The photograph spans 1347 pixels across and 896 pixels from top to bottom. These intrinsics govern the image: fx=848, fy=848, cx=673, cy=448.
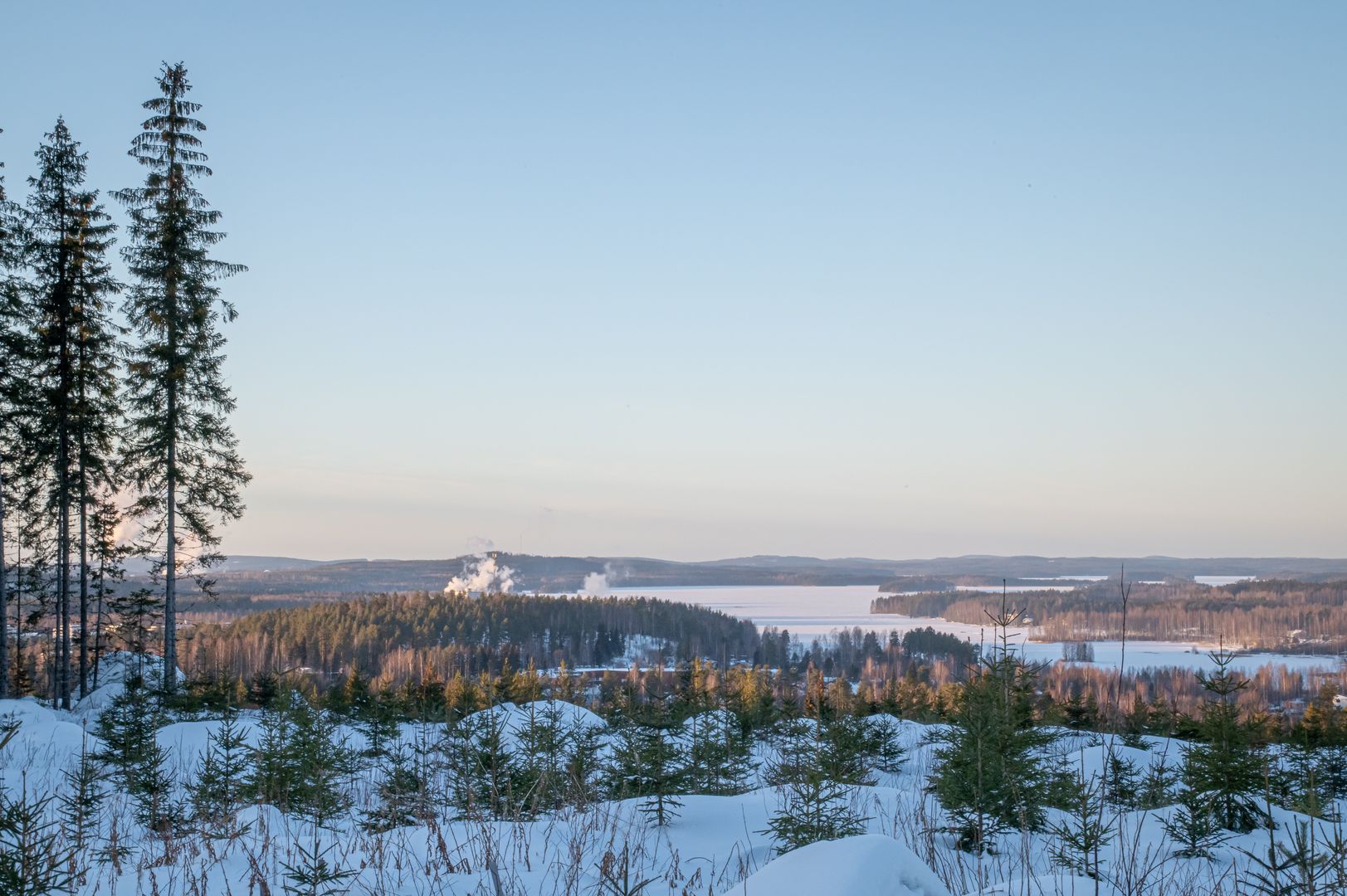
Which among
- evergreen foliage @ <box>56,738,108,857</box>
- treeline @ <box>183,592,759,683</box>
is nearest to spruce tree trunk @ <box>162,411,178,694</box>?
evergreen foliage @ <box>56,738,108,857</box>

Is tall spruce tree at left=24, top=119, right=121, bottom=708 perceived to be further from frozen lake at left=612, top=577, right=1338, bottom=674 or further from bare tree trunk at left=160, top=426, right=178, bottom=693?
frozen lake at left=612, top=577, right=1338, bottom=674

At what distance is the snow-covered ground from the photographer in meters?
3.47

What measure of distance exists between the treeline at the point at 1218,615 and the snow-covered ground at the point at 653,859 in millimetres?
112346

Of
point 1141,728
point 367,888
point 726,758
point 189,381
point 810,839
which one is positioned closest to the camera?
point 367,888

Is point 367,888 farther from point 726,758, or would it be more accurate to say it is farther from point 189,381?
point 189,381

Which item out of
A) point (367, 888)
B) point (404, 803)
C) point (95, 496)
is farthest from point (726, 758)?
point (95, 496)

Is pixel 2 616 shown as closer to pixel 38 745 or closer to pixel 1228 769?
pixel 38 745

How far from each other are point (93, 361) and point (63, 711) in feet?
26.4

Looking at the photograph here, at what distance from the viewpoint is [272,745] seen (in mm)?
8898

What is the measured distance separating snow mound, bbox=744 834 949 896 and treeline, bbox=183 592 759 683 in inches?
1679

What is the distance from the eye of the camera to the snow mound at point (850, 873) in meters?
3.24

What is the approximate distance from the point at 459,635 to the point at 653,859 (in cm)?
8166

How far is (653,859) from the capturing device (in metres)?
5.16

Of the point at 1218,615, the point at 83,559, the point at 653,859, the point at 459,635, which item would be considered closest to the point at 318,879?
the point at 653,859
